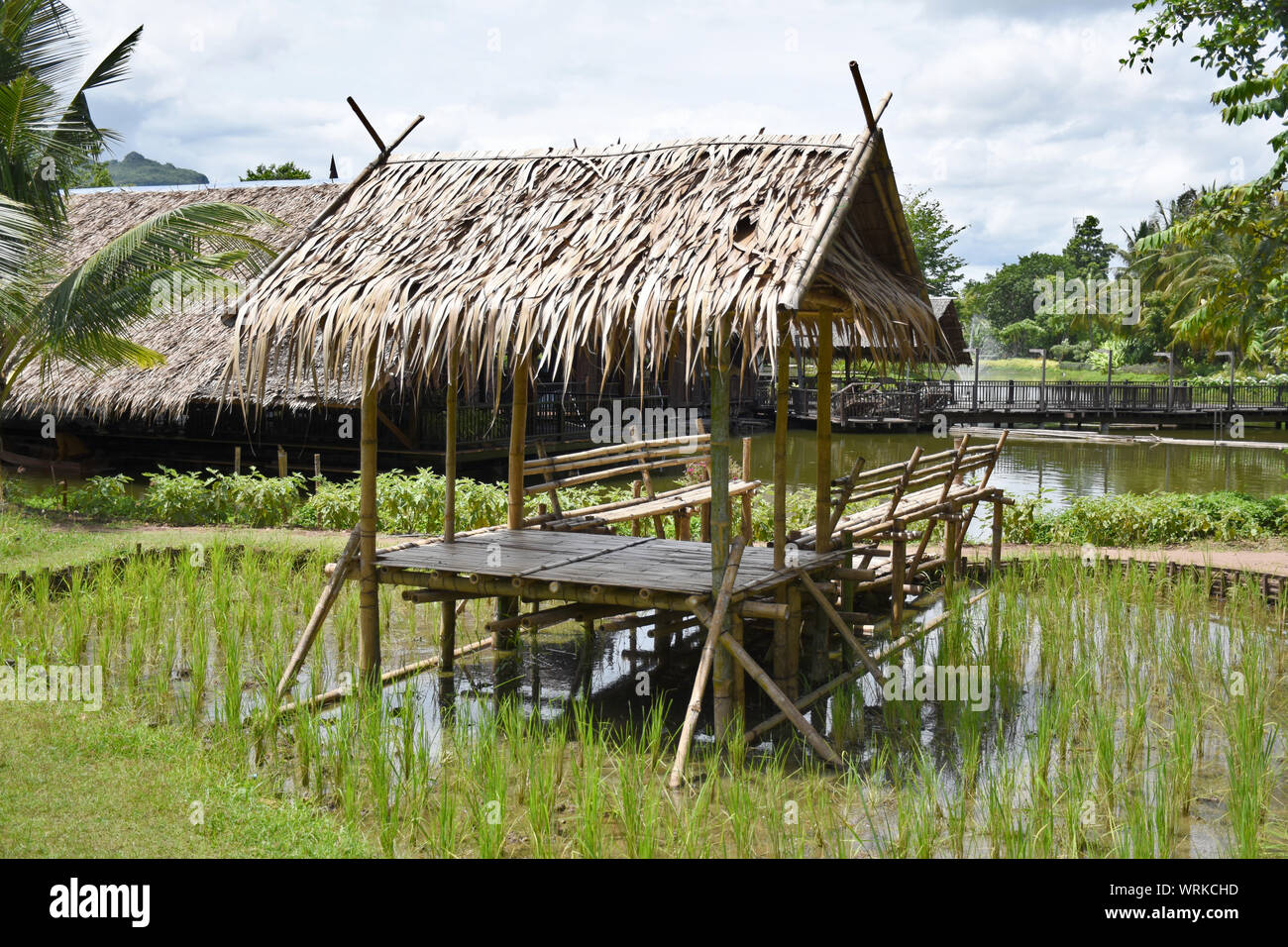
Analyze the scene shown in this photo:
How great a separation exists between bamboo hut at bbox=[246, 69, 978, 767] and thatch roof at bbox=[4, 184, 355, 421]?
7632 millimetres

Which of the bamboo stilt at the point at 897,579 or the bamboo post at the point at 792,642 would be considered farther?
the bamboo stilt at the point at 897,579

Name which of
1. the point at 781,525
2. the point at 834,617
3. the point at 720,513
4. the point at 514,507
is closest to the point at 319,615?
the point at 514,507

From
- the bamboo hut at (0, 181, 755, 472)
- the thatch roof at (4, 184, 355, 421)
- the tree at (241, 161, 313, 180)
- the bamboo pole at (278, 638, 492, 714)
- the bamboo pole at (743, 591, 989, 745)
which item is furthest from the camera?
the tree at (241, 161, 313, 180)

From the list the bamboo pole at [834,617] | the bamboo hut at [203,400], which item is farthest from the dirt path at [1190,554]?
the bamboo hut at [203,400]

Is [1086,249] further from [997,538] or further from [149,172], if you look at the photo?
[149,172]

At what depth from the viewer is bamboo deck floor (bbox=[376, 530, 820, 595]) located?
5637 millimetres

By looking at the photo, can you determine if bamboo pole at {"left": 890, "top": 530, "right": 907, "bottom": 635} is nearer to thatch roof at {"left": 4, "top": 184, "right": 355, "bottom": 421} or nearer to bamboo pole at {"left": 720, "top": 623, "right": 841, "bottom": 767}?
bamboo pole at {"left": 720, "top": 623, "right": 841, "bottom": 767}

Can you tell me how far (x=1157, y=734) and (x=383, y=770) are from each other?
3.78 meters

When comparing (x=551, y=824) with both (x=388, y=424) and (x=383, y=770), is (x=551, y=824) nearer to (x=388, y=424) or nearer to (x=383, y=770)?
(x=383, y=770)

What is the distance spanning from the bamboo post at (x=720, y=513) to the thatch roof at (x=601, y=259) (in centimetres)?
15

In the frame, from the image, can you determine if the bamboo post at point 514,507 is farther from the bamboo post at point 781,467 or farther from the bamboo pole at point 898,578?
the bamboo pole at point 898,578

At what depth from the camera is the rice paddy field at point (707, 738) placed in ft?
13.7

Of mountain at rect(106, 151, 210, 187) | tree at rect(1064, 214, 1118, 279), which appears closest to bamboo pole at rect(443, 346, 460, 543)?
tree at rect(1064, 214, 1118, 279)
